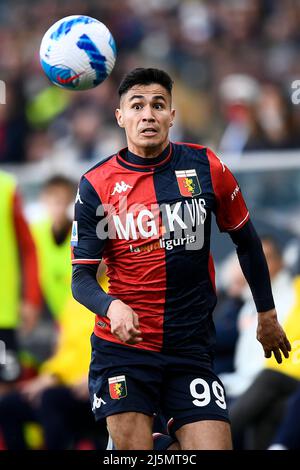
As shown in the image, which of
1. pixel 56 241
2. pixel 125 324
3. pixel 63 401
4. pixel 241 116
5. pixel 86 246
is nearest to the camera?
pixel 125 324

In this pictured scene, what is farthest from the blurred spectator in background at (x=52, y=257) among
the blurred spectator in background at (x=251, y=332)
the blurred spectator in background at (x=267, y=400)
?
the blurred spectator in background at (x=267, y=400)

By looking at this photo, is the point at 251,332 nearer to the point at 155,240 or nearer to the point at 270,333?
the point at 270,333

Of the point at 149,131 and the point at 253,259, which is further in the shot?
the point at 253,259

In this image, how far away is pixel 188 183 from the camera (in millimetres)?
5578

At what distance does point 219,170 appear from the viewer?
564 cm

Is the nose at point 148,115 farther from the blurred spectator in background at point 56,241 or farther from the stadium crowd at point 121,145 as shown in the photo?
the blurred spectator in background at point 56,241

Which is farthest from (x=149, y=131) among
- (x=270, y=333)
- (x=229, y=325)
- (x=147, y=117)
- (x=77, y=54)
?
(x=229, y=325)

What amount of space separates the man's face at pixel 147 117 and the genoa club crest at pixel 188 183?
18cm

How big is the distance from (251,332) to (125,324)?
3.38 metres

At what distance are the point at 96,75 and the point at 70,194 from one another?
3313 mm

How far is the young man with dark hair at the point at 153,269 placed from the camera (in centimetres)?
541

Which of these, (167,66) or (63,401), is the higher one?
(167,66)
